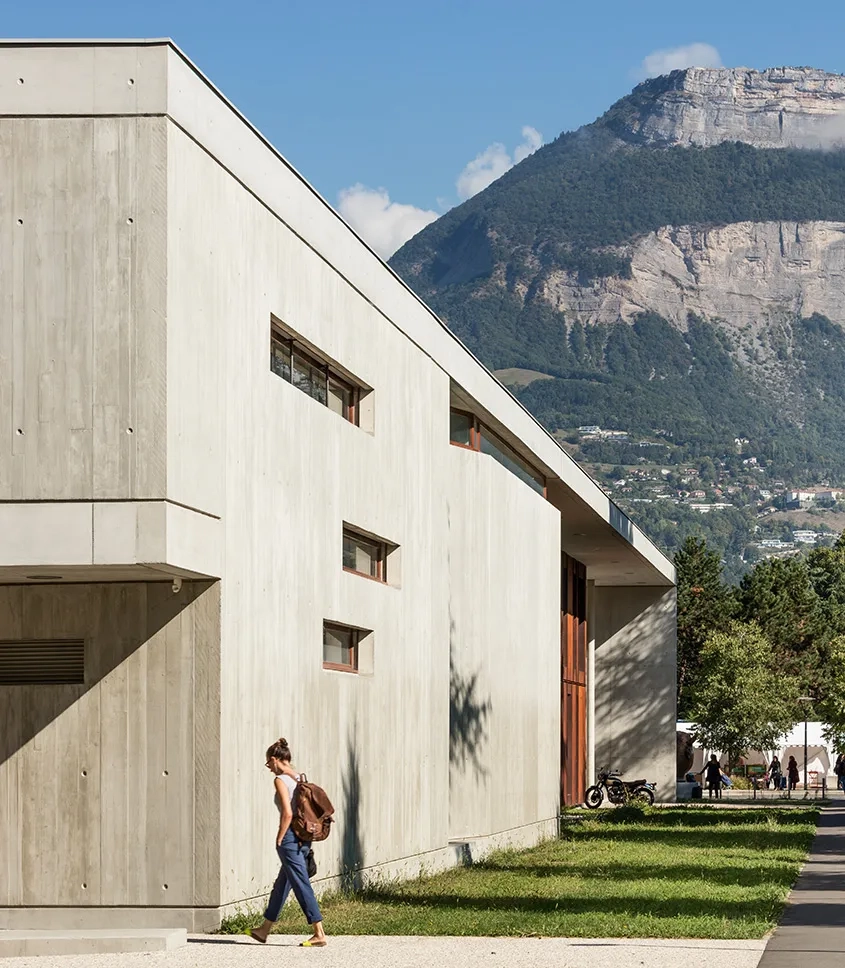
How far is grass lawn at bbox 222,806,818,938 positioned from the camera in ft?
50.0

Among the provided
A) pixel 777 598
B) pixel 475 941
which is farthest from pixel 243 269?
pixel 777 598

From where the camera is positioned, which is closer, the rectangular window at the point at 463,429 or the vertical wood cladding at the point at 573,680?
the rectangular window at the point at 463,429

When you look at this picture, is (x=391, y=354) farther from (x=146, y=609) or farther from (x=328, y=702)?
(x=146, y=609)

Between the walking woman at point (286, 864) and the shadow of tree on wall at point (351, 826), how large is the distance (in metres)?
4.48

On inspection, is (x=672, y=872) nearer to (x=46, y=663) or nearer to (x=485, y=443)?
(x=485, y=443)

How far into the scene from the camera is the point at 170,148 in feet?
45.9

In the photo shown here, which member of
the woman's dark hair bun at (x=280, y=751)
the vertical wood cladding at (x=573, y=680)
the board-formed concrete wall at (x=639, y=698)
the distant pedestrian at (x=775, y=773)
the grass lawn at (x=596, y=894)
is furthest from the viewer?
the distant pedestrian at (x=775, y=773)

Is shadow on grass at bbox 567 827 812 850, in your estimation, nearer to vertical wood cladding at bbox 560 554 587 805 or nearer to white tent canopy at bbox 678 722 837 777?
vertical wood cladding at bbox 560 554 587 805

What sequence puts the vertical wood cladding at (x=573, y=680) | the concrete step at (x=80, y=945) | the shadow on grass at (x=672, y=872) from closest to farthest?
the concrete step at (x=80, y=945), the shadow on grass at (x=672, y=872), the vertical wood cladding at (x=573, y=680)

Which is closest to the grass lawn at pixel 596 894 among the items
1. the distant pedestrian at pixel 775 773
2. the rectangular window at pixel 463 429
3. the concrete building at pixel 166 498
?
the concrete building at pixel 166 498

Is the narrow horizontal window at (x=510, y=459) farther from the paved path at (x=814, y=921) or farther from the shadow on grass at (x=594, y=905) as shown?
the shadow on grass at (x=594, y=905)

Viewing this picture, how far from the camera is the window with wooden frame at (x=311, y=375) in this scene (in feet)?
56.0

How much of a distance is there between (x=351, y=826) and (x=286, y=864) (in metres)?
5.04

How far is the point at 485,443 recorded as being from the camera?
2780 cm
